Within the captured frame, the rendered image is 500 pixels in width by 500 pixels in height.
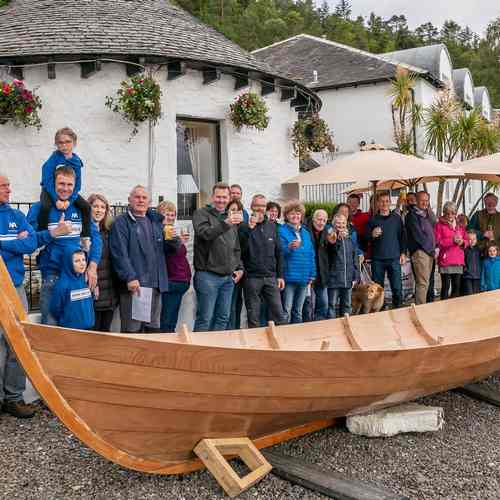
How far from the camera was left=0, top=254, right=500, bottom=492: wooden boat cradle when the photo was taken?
9.84ft

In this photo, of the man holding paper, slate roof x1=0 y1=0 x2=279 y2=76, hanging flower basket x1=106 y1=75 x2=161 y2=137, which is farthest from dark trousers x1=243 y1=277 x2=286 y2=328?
slate roof x1=0 y1=0 x2=279 y2=76

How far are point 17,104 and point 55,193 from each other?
11.1 feet

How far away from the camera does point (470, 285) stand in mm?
8328

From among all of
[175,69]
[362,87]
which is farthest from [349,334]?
[362,87]

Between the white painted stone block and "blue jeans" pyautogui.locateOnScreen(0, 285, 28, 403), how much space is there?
2.77 m

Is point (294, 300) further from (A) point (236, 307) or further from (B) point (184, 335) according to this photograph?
(B) point (184, 335)

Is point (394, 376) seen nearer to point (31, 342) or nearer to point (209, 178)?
point (31, 342)

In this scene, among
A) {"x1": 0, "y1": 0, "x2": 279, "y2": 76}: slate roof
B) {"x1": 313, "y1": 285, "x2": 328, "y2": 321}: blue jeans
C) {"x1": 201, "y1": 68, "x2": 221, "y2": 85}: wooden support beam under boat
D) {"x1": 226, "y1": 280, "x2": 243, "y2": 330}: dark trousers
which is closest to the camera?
{"x1": 226, "y1": 280, "x2": 243, "y2": 330}: dark trousers

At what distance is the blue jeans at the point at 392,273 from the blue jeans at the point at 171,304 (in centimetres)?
300

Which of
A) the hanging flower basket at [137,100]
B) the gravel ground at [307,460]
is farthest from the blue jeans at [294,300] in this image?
the hanging flower basket at [137,100]

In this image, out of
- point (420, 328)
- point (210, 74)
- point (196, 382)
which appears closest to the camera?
point (196, 382)

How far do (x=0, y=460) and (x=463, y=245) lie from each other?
6.44 metres

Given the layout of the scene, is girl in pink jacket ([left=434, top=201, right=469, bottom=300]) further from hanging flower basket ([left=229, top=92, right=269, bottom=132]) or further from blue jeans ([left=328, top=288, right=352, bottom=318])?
hanging flower basket ([left=229, top=92, right=269, bottom=132])

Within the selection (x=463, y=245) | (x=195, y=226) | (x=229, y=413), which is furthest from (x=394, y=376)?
(x=463, y=245)
